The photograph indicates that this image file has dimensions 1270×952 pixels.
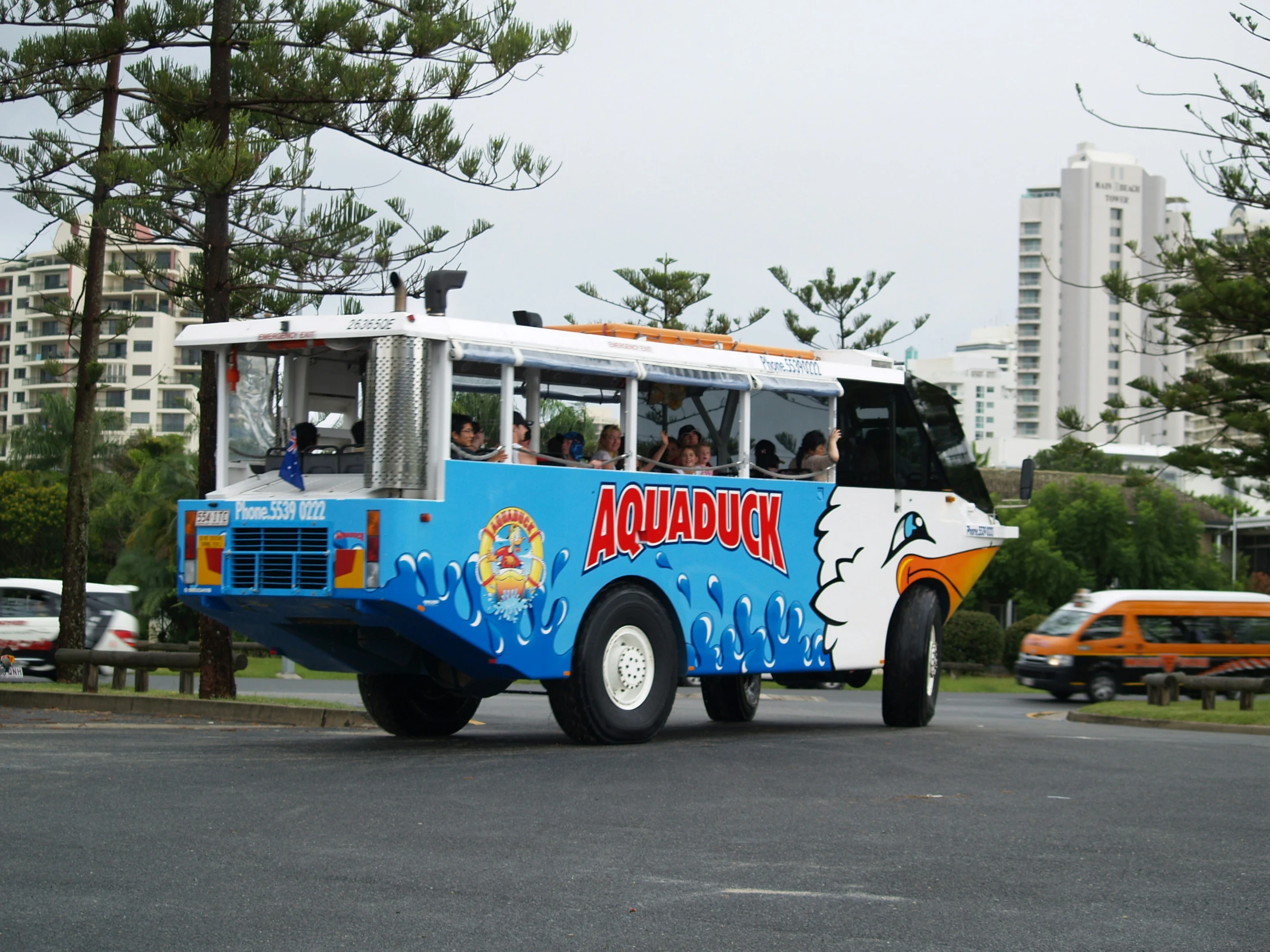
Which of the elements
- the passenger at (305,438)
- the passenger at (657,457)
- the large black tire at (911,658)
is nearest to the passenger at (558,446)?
the passenger at (657,457)

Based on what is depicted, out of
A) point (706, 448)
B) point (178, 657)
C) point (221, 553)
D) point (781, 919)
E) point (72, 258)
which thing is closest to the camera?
point (781, 919)

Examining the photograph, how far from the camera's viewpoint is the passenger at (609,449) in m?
12.4

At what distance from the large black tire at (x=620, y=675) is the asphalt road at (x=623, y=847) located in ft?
0.80

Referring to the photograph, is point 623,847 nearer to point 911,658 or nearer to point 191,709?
point 911,658

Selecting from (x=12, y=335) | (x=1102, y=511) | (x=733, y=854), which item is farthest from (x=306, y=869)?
(x=12, y=335)

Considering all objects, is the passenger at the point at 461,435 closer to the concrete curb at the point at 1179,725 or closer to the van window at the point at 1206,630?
the concrete curb at the point at 1179,725

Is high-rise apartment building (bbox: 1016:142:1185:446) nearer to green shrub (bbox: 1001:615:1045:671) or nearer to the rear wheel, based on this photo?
green shrub (bbox: 1001:615:1045:671)

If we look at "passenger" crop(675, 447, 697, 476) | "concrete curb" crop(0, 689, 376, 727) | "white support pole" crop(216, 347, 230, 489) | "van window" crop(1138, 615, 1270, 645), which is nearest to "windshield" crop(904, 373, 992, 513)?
"passenger" crop(675, 447, 697, 476)

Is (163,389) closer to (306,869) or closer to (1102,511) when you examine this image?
(1102,511)

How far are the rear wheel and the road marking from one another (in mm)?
25810

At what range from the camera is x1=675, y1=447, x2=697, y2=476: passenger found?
12922 millimetres

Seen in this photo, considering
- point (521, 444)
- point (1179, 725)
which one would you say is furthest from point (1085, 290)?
point (521, 444)

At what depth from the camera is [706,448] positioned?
514 inches

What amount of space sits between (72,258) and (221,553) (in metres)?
10.5
